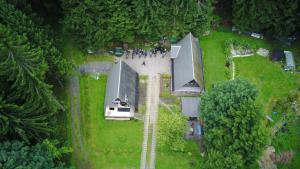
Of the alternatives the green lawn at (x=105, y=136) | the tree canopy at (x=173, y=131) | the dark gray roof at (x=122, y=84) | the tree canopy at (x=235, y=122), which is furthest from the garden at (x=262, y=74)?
the green lawn at (x=105, y=136)

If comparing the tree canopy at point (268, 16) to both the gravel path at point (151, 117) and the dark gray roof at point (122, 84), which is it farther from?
the dark gray roof at point (122, 84)

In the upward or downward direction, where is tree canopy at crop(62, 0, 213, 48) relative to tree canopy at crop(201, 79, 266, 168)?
upward

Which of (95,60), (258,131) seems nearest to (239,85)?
(258,131)

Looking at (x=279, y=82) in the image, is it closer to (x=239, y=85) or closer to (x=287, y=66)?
(x=287, y=66)

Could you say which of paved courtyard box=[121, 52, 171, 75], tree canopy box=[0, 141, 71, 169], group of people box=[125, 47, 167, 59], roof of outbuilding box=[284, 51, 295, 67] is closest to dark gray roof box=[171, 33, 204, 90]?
paved courtyard box=[121, 52, 171, 75]

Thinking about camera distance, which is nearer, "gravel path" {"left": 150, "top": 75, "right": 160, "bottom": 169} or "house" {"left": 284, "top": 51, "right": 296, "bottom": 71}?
"gravel path" {"left": 150, "top": 75, "right": 160, "bottom": 169}

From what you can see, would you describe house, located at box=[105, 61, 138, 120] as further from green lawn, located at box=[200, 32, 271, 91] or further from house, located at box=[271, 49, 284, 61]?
house, located at box=[271, 49, 284, 61]
